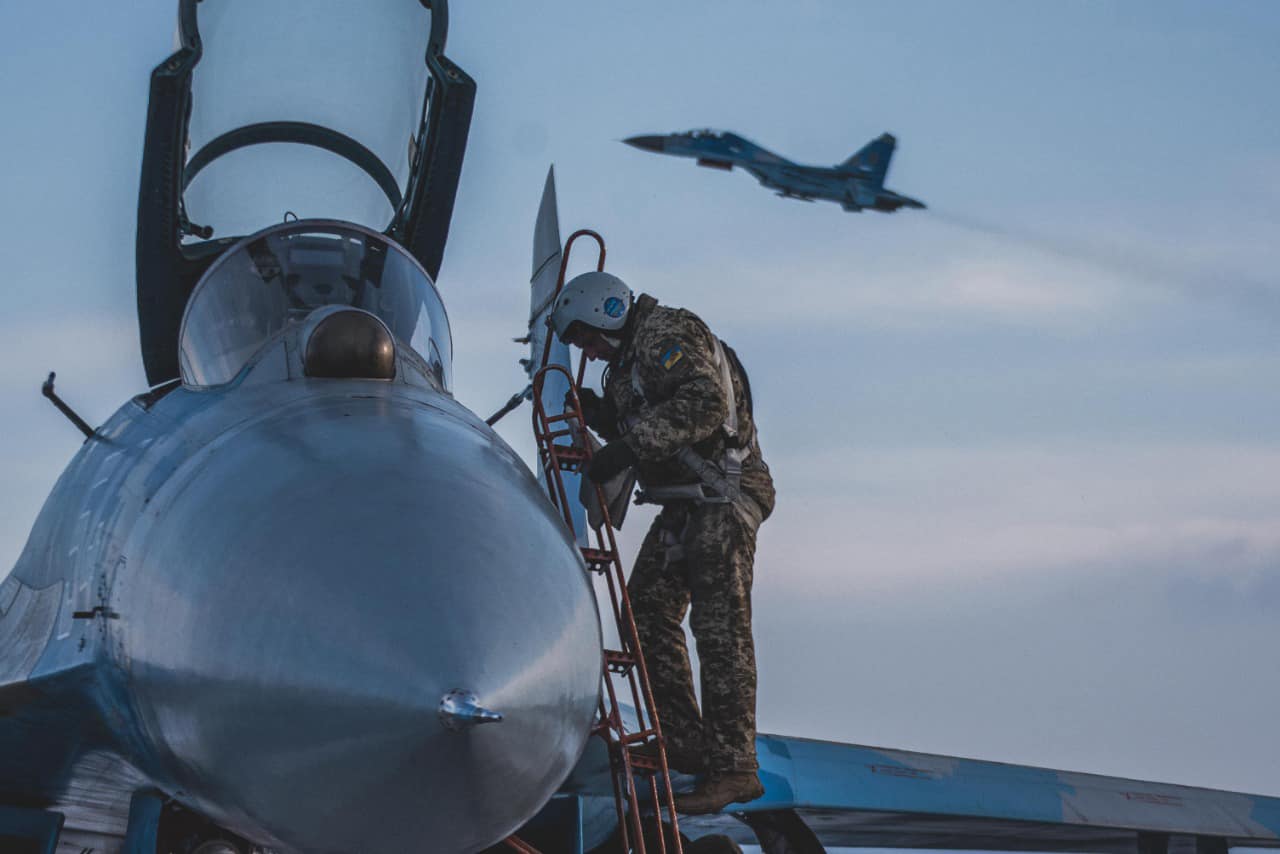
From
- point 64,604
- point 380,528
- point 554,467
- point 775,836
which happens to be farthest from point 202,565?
point 775,836

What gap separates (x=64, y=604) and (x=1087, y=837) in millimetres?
6821

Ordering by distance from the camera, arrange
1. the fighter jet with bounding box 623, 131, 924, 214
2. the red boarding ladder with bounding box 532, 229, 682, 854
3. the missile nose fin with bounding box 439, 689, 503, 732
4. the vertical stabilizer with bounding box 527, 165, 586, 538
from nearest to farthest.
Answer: the missile nose fin with bounding box 439, 689, 503, 732 < the red boarding ladder with bounding box 532, 229, 682, 854 < the vertical stabilizer with bounding box 527, 165, 586, 538 < the fighter jet with bounding box 623, 131, 924, 214

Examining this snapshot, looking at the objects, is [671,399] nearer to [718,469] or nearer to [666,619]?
[718,469]

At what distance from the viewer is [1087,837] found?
30.0 ft

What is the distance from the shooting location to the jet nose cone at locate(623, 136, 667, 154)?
46.3 metres

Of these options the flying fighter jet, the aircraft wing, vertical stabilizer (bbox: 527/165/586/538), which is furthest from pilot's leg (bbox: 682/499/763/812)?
vertical stabilizer (bbox: 527/165/586/538)

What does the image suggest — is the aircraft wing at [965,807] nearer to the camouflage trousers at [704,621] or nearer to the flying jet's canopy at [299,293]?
the camouflage trousers at [704,621]

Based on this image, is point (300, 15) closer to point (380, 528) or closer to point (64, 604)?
point (64, 604)

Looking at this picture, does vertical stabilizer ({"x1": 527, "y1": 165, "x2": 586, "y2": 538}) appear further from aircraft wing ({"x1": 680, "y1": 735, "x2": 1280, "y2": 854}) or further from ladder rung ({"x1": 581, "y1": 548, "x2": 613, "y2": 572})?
ladder rung ({"x1": 581, "y1": 548, "x2": 613, "y2": 572})

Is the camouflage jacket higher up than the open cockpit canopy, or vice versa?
the open cockpit canopy

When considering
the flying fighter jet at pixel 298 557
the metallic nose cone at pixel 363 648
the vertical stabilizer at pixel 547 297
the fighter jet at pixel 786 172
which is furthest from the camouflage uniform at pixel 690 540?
the fighter jet at pixel 786 172

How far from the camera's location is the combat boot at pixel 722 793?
6371 mm

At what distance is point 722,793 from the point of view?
251 inches

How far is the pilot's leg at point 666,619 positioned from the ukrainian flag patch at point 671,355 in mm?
813
